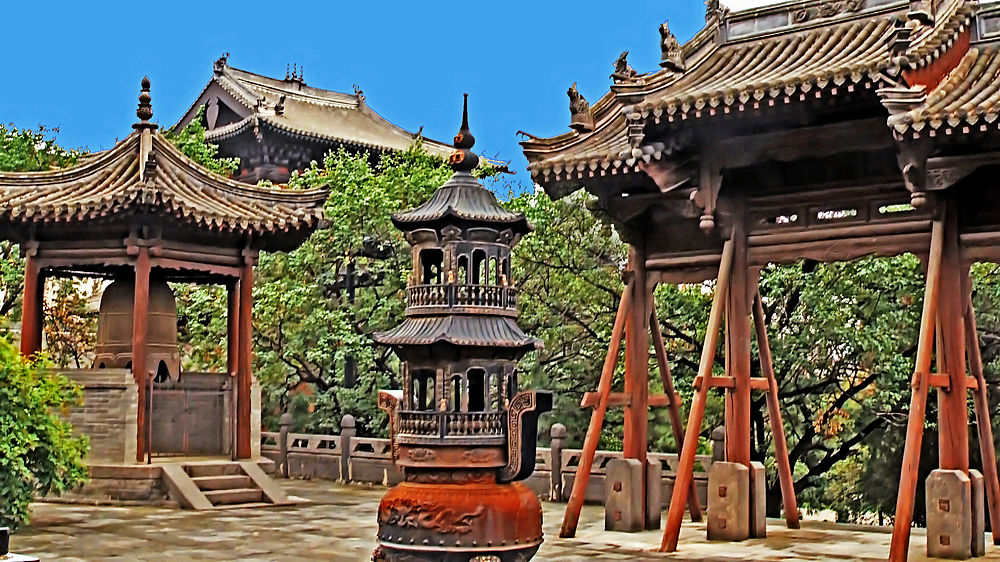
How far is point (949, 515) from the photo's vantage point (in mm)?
11688

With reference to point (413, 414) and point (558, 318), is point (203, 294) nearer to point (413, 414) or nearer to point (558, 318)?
point (558, 318)

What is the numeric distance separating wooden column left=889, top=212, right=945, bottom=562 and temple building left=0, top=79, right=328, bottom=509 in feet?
30.8

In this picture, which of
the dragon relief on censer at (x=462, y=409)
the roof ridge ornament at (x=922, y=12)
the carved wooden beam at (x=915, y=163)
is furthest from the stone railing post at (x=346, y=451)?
the roof ridge ornament at (x=922, y=12)

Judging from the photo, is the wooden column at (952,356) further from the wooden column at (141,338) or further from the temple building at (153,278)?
the wooden column at (141,338)

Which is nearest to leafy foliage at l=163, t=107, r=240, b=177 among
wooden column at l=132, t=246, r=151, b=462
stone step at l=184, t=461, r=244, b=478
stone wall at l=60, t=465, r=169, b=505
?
wooden column at l=132, t=246, r=151, b=462

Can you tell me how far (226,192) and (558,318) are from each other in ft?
18.4

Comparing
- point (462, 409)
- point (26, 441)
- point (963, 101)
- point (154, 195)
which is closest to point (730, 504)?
point (462, 409)

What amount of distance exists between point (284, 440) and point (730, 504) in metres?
11.2

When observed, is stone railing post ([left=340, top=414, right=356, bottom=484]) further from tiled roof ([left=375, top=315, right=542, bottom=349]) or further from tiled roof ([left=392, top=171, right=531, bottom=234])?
tiled roof ([left=375, top=315, right=542, bottom=349])

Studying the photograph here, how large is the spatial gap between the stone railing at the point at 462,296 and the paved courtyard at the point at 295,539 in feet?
9.36

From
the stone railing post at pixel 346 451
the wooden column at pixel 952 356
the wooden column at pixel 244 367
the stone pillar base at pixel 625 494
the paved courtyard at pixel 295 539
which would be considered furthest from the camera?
the stone railing post at pixel 346 451

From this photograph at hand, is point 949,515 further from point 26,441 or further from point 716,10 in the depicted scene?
point 26,441

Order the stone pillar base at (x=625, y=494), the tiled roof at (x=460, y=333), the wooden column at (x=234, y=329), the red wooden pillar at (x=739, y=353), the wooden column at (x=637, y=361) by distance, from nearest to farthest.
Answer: the tiled roof at (x=460, y=333) < the red wooden pillar at (x=739, y=353) < the stone pillar base at (x=625, y=494) < the wooden column at (x=637, y=361) < the wooden column at (x=234, y=329)

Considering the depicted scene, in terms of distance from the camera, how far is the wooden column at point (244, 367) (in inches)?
742
